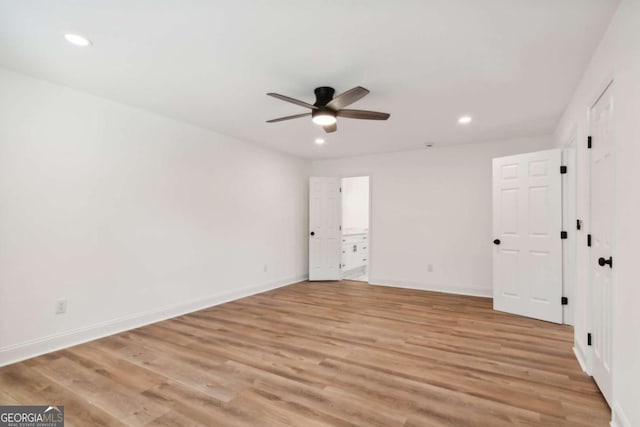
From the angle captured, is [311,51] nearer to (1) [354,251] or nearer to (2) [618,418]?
(2) [618,418]

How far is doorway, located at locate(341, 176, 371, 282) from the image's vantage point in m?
6.93

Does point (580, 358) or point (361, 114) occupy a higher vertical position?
point (361, 114)

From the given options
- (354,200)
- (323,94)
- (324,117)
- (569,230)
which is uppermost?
(323,94)

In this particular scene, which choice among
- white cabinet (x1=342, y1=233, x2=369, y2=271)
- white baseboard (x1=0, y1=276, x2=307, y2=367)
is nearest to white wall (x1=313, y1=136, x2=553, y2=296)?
white cabinet (x1=342, y1=233, x2=369, y2=271)

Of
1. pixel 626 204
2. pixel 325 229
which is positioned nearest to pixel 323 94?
pixel 626 204

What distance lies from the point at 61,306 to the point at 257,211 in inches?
→ 114

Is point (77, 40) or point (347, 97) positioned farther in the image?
point (347, 97)

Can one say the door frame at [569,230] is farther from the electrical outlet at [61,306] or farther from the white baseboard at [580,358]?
the electrical outlet at [61,306]

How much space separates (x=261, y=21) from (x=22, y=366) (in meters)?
3.32

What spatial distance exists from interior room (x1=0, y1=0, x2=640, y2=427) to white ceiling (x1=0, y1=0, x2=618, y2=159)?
0.8 inches

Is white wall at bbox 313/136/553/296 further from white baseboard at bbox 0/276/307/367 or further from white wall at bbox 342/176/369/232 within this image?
white baseboard at bbox 0/276/307/367

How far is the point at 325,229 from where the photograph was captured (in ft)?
20.7

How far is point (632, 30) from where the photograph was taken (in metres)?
1.64

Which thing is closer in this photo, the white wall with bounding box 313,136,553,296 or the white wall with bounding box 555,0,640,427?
the white wall with bounding box 555,0,640,427
